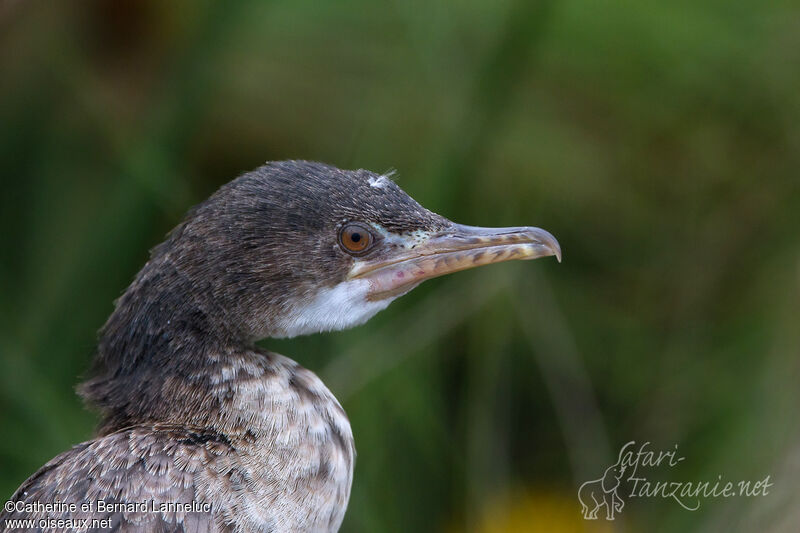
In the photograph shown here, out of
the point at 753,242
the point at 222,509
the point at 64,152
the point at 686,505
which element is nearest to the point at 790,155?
the point at 753,242

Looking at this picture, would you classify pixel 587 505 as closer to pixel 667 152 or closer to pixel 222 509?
pixel 667 152

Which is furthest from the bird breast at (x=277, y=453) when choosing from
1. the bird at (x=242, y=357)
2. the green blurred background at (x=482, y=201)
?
the green blurred background at (x=482, y=201)

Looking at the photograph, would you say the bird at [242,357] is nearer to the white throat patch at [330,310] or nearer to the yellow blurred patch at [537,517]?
the white throat patch at [330,310]

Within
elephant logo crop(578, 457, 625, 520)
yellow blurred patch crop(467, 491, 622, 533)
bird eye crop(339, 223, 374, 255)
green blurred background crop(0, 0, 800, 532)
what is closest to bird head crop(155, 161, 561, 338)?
bird eye crop(339, 223, 374, 255)

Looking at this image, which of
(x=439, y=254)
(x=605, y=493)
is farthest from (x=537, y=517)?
(x=439, y=254)

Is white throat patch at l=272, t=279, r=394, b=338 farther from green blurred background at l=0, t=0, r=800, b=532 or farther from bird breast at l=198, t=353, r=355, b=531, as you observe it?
green blurred background at l=0, t=0, r=800, b=532

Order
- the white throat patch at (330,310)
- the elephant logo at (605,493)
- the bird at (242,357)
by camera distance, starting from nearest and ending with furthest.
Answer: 1. the bird at (242,357)
2. the white throat patch at (330,310)
3. the elephant logo at (605,493)

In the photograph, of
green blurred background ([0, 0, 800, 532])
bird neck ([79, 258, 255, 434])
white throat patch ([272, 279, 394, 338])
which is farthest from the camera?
green blurred background ([0, 0, 800, 532])
